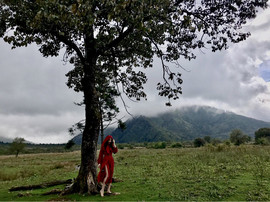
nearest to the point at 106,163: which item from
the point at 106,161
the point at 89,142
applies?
the point at 106,161

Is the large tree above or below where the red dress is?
above

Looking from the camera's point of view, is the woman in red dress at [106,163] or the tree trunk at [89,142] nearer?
the woman in red dress at [106,163]

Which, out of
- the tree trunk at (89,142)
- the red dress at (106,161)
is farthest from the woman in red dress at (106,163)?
the tree trunk at (89,142)

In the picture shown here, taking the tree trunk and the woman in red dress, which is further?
the tree trunk

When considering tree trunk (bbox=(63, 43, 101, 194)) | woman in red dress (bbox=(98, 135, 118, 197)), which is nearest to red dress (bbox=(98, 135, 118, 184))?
woman in red dress (bbox=(98, 135, 118, 197))

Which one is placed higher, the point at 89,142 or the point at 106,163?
the point at 89,142

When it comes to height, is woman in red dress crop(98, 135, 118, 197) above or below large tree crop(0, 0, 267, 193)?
below

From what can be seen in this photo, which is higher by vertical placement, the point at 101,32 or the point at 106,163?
the point at 101,32

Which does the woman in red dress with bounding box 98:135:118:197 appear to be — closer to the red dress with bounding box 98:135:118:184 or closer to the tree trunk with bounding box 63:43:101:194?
the red dress with bounding box 98:135:118:184

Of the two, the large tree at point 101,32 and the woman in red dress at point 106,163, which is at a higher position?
the large tree at point 101,32

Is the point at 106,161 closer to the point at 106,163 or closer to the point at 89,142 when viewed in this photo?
the point at 106,163

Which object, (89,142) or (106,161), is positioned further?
(89,142)

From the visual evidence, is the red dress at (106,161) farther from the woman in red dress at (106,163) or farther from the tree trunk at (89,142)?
the tree trunk at (89,142)

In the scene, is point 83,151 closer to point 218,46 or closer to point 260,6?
point 218,46
